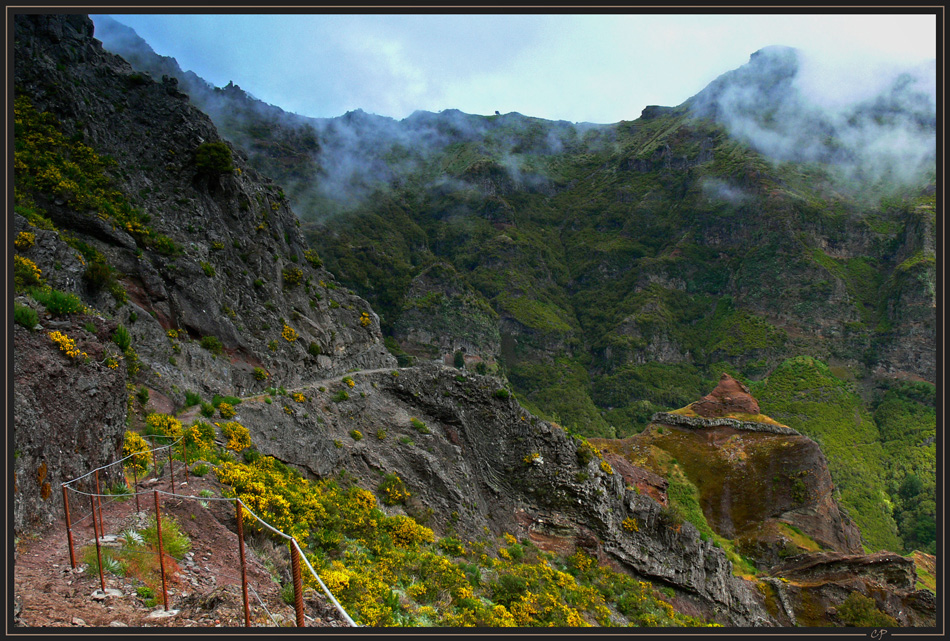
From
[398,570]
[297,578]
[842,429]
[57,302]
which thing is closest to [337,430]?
[398,570]

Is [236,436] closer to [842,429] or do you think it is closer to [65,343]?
[65,343]

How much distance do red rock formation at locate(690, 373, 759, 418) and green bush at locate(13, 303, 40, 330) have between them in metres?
68.5

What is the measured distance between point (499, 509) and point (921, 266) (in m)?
186

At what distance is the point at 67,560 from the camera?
8.66m

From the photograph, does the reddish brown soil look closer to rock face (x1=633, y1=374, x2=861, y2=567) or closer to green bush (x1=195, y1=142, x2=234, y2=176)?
green bush (x1=195, y1=142, x2=234, y2=176)

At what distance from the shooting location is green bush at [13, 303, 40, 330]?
10477mm

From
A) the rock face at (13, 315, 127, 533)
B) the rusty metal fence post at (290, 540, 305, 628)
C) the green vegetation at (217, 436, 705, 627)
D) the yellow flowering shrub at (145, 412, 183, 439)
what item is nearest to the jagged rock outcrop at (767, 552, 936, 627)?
the green vegetation at (217, 436, 705, 627)

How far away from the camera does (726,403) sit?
6475 centimetres

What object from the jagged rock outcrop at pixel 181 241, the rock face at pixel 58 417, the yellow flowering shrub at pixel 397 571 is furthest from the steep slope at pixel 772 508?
the rock face at pixel 58 417

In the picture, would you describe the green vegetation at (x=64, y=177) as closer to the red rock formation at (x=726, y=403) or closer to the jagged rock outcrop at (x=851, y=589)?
the jagged rock outcrop at (x=851, y=589)

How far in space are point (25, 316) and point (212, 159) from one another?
3139cm

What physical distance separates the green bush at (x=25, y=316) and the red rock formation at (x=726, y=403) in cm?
6854

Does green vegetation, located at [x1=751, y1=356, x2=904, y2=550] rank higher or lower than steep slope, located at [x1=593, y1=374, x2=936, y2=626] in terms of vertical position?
lower
